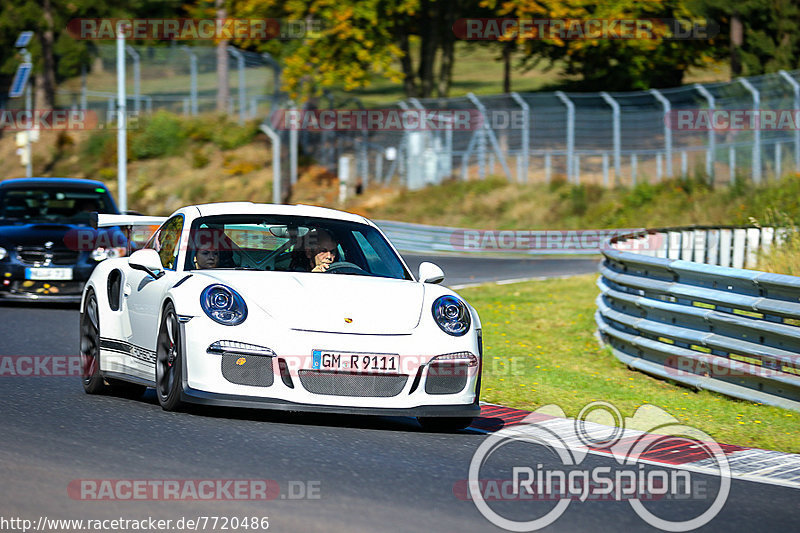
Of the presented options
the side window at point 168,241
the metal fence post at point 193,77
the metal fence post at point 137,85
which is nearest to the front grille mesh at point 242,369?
the side window at point 168,241

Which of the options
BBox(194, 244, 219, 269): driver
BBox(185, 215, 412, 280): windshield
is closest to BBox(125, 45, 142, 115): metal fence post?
BBox(185, 215, 412, 280): windshield

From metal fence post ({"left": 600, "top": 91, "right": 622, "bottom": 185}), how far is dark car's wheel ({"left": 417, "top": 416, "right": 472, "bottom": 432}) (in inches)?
1079

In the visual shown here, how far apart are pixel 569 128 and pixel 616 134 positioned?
1.49 m

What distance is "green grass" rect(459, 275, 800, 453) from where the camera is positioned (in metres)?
8.96

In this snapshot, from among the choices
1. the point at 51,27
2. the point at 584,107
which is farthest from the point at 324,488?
the point at 51,27

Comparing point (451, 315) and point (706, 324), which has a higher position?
point (451, 315)

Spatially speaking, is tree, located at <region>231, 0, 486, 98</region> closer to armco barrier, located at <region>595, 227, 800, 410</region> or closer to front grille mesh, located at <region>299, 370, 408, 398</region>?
armco barrier, located at <region>595, 227, 800, 410</region>

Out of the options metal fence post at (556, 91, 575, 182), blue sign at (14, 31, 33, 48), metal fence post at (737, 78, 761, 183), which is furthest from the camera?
blue sign at (14, 31, 33, 48)

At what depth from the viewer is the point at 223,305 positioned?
7.72 m

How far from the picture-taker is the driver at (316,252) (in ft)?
29.0

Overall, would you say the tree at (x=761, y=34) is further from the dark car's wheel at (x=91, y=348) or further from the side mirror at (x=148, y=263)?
the side mirror at (x=148, y=263)

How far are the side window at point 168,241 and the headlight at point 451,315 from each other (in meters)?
1.81

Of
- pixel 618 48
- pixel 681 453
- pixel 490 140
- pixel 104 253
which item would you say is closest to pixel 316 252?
pixel 681 453

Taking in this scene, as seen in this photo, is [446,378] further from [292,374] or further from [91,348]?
[91,348]
